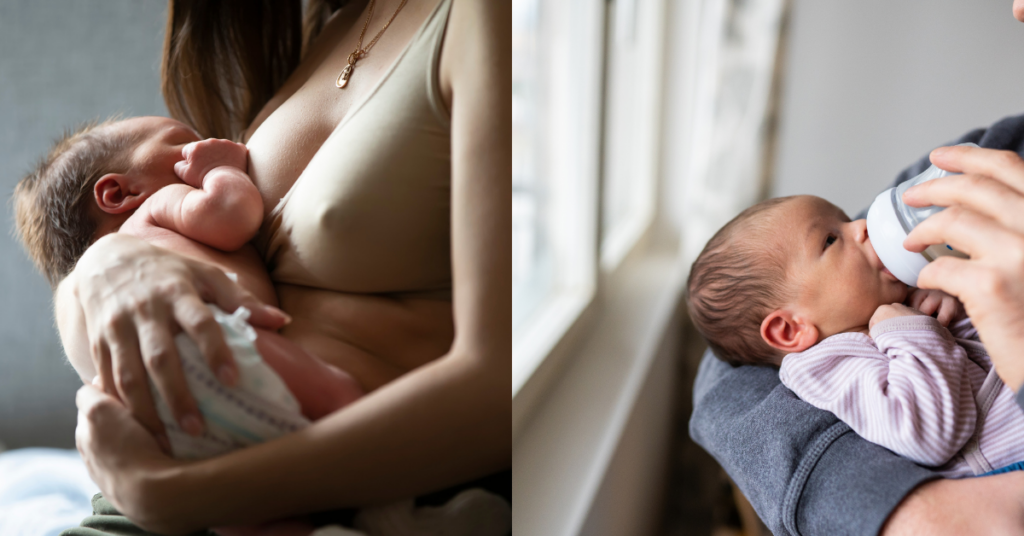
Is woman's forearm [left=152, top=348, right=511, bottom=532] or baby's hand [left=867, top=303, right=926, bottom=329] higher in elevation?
woman's forearm [left=152, top=348, right=511, bottom=532]

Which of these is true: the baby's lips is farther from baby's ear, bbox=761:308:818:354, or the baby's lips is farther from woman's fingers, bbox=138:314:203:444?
baby's ear, bbox=761:308:818:354

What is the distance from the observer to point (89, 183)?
11.9 inches

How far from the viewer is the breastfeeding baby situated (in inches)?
22.5

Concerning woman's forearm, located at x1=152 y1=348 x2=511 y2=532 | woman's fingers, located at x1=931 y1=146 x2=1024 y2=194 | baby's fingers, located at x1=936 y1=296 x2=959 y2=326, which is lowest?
baby's fingers, located at x1=936 y1=296 x2=959 y2=326

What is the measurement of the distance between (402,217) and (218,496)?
0.55ft

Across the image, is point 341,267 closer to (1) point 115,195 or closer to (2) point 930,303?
(1) point 115,195

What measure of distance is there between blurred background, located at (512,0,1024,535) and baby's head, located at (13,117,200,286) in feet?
2.12

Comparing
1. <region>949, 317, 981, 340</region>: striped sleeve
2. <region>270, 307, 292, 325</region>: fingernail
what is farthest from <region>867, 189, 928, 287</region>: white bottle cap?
<region>270, 307, 292, 325</region>: fingernail

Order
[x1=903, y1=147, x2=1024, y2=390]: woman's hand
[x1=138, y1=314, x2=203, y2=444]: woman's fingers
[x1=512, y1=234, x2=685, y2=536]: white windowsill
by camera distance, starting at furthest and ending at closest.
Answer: [x1=512, y1=234, x2=685, y2=536]: white windowsill, [x1=903, y1=147, x2=1024, y2=390]: woman's hand, [x1=138, y1=314, x2=203, y2=444]: woman's fingers

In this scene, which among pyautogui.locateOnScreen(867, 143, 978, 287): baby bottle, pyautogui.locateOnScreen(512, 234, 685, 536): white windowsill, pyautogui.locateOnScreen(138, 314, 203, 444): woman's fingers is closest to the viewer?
pyautogui.locateOnScreen(138, 314, 203, 444): woman's fingers

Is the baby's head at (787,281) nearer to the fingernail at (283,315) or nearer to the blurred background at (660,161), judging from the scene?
the blurred background at (660,161)

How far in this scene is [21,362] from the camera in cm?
33

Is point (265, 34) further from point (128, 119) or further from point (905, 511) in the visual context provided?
point (905, 511)

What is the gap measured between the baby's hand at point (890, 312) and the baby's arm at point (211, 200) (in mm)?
673
